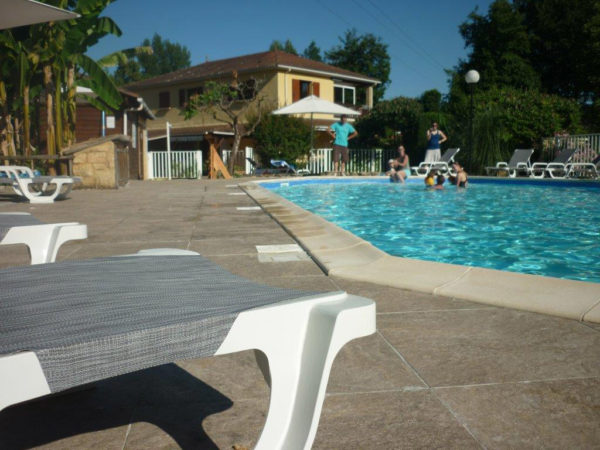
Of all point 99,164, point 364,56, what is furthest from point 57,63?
point 364,56

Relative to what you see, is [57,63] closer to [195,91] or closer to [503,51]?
[195,91]

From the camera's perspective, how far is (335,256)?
4.47 meters

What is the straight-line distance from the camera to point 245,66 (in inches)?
1256

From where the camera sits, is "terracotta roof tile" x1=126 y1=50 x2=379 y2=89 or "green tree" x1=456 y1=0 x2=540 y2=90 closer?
"terracotta roof tile" x1=126 y1=50 x2=379 y2=89

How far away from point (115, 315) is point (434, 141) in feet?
61.9

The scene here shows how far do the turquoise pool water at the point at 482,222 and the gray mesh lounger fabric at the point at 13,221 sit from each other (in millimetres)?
4741

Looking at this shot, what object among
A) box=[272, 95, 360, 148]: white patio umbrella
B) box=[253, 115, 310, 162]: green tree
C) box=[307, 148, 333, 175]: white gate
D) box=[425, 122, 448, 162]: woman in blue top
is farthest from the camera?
box=[307, 148, 333, 175]: white gate

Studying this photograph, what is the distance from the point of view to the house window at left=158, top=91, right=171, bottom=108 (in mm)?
34763

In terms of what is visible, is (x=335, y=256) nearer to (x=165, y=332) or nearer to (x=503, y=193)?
(x=165, y=332)

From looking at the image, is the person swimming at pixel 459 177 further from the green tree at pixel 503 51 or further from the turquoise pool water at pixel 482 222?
the green tree at pixel 503 51

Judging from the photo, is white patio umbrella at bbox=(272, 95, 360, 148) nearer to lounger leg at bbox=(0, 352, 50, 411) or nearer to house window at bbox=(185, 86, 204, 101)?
house window at bbox=(185, 86, 204, 101)

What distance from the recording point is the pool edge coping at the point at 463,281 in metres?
3.08

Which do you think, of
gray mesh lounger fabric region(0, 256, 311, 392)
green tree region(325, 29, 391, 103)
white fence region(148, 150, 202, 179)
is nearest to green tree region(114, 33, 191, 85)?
green tree region(325, 29, 391, 103)

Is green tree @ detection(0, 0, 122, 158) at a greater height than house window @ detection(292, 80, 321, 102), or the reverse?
house window @ detection(292, 80, 321, 102)
